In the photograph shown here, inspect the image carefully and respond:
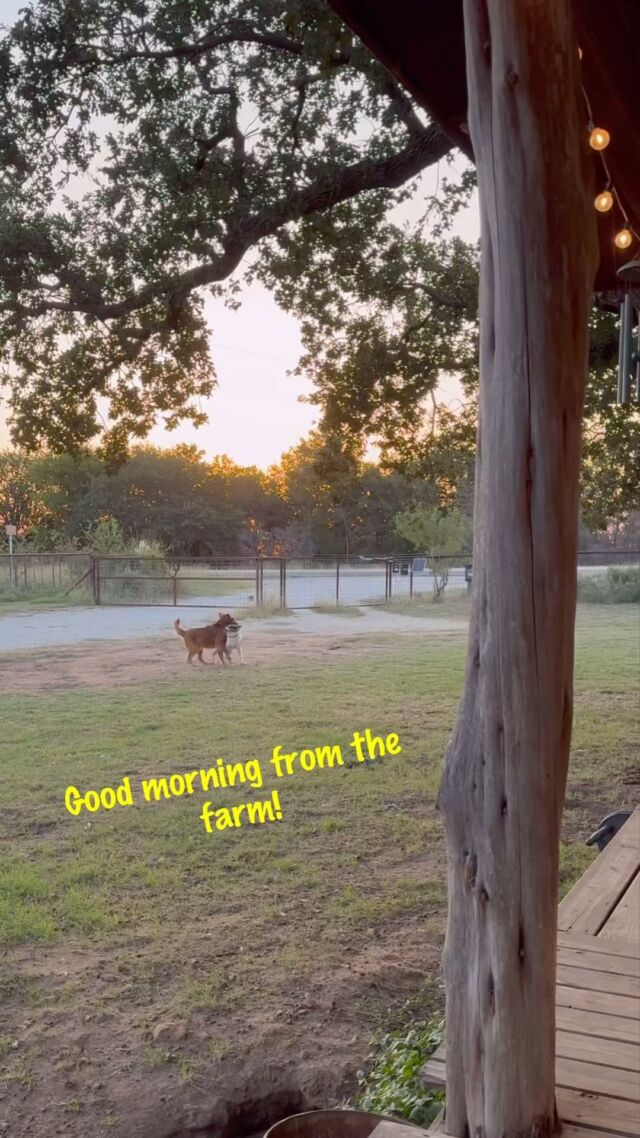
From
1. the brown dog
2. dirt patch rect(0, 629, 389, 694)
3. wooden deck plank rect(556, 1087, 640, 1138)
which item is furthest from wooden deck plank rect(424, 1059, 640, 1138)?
the brown dog

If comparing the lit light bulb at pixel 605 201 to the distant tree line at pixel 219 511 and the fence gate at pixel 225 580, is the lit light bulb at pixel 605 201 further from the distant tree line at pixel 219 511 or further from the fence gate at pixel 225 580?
the fence gate at pixel 225 580

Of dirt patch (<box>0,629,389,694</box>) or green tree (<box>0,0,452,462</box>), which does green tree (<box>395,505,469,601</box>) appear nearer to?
dirt patch (<box>0,629,389,694</box>)

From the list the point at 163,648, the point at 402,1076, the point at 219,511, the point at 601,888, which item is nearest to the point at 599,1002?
the point at 601,888

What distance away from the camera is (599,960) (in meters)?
1.51

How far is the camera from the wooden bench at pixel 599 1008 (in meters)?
1.11

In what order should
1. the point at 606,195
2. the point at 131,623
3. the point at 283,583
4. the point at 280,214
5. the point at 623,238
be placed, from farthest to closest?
1. the point at 283,583
2. the point at 131,623
3. the point at 280,214
4. the point at 623,238
5. the point at 606,195

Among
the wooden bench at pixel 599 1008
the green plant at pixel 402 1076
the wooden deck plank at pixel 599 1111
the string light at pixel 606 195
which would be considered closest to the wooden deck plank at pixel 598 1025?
the wooden bench at pixel 599 1008

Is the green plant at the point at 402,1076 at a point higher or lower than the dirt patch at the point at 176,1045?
higher

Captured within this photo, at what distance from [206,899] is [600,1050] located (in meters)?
1.81

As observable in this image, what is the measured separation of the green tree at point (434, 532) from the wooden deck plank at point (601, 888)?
583 centimetres

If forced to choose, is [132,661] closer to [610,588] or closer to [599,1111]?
[610,588]

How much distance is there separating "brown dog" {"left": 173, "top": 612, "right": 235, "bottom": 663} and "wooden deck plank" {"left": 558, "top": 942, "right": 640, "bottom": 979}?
5.59m

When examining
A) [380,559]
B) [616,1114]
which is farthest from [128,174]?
[380,559]

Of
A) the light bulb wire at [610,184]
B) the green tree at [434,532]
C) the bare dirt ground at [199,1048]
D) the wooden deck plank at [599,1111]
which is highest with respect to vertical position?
the light bulb wire at [610,184]
